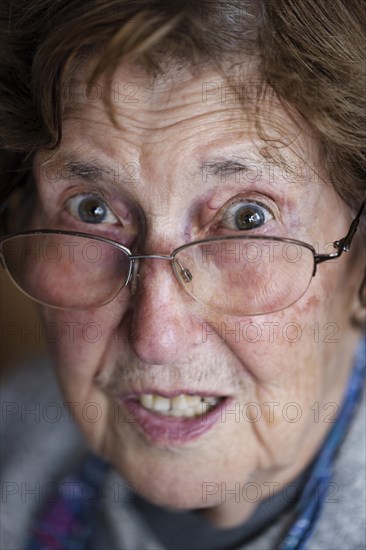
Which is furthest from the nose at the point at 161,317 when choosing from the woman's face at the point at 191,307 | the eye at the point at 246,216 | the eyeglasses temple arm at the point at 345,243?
the eyeglasses temple arm at the point at 345,243

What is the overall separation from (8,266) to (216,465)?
1.73 ft

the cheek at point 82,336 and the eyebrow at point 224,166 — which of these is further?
the cheek at point 82,336

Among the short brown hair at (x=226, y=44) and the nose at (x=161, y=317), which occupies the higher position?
the short brown hair at (x=226, y=44)

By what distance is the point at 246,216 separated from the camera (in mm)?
1271

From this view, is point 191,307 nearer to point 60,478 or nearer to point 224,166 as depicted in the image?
point 224,166

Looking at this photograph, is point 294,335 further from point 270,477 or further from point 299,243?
point 270,477

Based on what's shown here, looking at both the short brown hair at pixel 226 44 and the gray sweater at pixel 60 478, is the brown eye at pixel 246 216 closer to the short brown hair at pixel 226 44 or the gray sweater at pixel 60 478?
the short brown hair at pixel 226 44

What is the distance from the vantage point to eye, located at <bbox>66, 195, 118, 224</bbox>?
4.43ft

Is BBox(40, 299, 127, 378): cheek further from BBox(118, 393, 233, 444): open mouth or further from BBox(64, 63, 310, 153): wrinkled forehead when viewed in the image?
BBox(64, 63, 310, 153): wrinkled forehead

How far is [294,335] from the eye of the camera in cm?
131

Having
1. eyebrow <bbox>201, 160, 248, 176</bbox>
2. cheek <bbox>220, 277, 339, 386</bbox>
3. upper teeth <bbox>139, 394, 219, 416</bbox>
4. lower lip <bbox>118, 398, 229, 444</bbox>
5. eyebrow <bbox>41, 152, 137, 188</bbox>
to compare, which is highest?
eyebrow <bbox>201, 160, 248, 176</bbox>

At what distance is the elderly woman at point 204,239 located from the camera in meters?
1.16

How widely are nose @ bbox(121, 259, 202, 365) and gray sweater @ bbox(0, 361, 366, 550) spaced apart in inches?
17.5

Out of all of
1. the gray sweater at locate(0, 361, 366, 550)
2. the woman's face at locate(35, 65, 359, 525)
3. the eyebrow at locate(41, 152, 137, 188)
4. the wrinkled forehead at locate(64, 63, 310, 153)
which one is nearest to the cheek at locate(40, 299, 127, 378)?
the woman's face at locate(35, 65, 359, 525)
